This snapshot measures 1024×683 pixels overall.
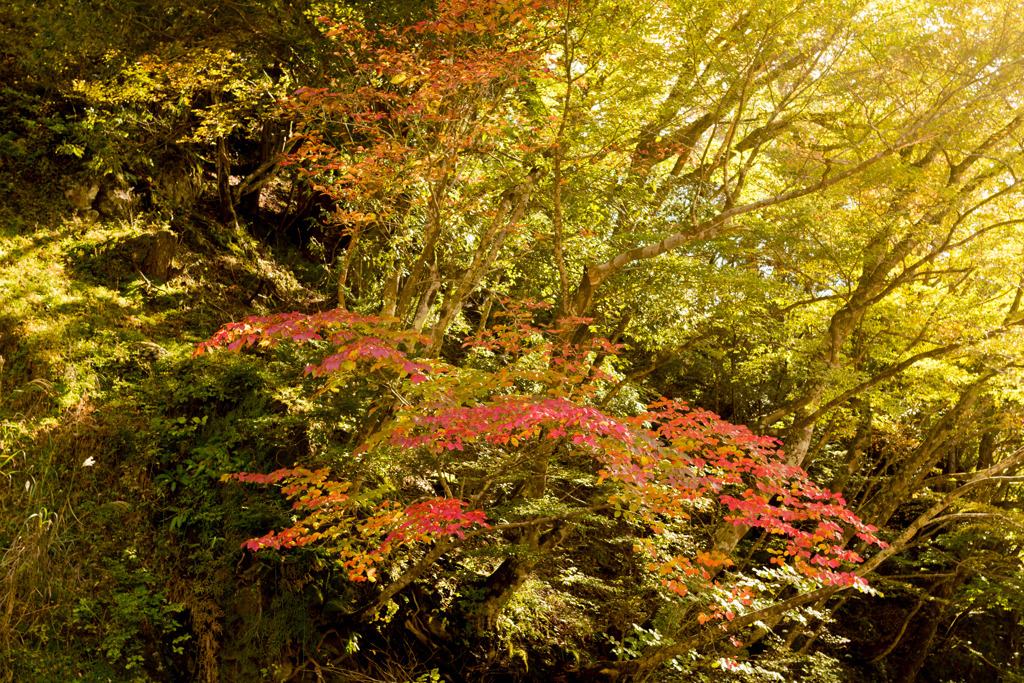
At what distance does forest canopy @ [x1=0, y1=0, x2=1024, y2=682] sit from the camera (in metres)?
→ 4.69

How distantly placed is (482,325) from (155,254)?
13.6 ft

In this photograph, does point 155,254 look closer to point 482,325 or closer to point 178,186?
point 178,186

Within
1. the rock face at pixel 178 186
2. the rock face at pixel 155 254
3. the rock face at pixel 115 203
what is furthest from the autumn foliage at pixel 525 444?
the rock face at pixel 178 186

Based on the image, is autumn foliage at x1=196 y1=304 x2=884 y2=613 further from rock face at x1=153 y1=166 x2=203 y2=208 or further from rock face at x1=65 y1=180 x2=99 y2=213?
rock face at x1=153 y1=166 x2=203 y2=208

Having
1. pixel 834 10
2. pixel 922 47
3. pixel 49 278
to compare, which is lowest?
pixel 49 278

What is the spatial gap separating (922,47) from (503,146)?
3974 millimetres

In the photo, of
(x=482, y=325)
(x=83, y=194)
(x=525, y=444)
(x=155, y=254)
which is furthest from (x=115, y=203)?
(x=525, y=444)

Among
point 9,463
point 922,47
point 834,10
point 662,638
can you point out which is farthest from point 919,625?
point 9,463

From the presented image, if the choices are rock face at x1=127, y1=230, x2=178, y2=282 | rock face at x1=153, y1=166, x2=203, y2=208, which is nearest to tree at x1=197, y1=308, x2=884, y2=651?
rock face at x1=127, y1=230, x2=178, y2=282

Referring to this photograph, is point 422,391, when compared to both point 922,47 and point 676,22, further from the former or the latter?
point 922,47

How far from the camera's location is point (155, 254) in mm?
7598

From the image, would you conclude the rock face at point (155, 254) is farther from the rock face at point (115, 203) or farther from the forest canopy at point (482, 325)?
the rock face at point (115, 203)

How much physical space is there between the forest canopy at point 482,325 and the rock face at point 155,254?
0.04 meters

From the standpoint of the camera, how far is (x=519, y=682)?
6.57m
